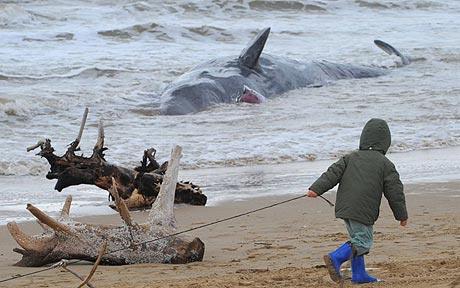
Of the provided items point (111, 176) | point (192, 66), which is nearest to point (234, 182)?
point (111, 176)

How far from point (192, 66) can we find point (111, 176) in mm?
13616

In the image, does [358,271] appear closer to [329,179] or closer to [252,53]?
[329,179]

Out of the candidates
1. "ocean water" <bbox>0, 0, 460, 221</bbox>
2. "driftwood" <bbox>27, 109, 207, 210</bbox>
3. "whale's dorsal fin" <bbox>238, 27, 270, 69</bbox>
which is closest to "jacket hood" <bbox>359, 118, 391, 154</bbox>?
"driftwood" <bbox>27, 109, 207, 210</bbox>

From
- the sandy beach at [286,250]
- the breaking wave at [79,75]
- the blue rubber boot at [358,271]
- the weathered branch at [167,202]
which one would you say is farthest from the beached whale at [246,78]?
the blue rubber boot at [358,271]

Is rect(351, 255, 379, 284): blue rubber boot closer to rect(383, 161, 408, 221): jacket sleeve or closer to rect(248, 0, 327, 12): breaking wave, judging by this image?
rect(383, 161, 408, 221): jacket sleeve

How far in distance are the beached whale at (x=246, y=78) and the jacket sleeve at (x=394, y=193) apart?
33.3 feet

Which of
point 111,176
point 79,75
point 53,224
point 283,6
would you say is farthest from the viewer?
point 283,6

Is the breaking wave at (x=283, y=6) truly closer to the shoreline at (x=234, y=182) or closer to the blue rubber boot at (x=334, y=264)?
the shoreline at (x=234, y=182)

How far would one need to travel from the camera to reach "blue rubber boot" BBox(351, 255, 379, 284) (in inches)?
218

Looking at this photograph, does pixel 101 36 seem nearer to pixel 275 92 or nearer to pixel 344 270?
pixel 275 92

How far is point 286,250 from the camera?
6.84 metres

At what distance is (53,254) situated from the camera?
6.27 metres

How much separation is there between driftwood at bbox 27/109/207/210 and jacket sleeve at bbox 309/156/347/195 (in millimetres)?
3121

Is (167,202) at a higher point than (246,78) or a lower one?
higher
